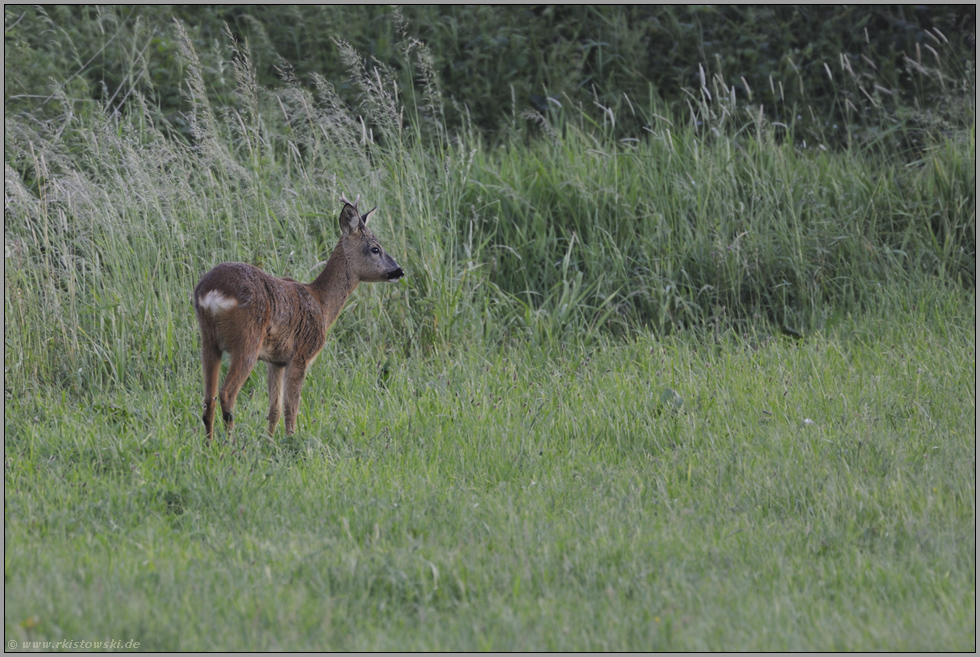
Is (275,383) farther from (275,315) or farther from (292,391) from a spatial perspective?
(275,315)

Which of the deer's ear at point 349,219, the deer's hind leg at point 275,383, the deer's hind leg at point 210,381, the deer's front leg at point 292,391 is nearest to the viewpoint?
the deer's hind leg at point 210,381

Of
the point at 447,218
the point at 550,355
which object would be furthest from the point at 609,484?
the point at 447,218

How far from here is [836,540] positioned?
12.9 feet

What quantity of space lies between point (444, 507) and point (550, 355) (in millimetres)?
2476

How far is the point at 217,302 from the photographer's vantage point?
4617mm

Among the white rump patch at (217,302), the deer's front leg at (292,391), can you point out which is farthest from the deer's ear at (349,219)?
the white rump patch at (217,302)

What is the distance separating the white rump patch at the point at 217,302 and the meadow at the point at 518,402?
67cm

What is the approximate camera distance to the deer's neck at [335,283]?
5.40 metres

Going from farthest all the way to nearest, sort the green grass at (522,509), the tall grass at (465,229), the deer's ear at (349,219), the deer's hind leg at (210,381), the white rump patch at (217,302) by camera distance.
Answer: the tall grass at (465,229)
the deer's ear at (349,219)
the deer's hind leg at (210,381)
the white rump patch at (217,302)
the green grass at (522,509)

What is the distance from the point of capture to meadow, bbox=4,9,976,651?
3.42 meters

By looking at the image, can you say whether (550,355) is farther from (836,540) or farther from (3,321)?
(3,321)

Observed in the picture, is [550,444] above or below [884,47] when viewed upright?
below

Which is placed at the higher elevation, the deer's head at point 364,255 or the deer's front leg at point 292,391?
the deer's head at point 364,255

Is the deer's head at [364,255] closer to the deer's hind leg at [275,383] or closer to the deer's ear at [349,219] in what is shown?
the deer's ear at [349,219]
